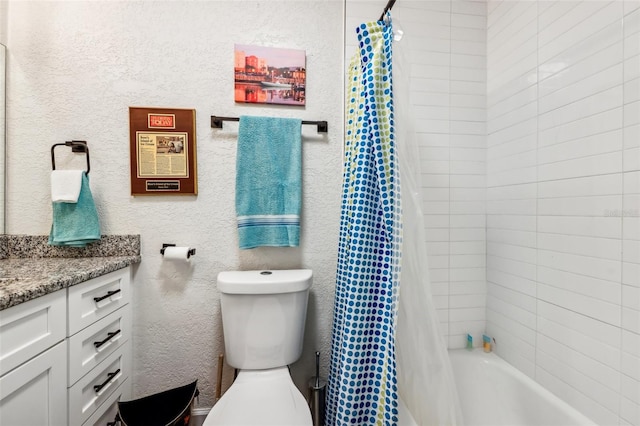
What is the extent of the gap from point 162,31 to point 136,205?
87 cm

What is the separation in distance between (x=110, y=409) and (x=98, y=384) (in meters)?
0.17

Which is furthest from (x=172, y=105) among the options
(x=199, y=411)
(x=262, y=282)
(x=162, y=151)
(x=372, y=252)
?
(x=199, y=411)

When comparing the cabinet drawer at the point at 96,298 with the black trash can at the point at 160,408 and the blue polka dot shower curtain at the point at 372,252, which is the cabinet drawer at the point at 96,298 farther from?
the blue polka dot shower curtain at the point at 372,252

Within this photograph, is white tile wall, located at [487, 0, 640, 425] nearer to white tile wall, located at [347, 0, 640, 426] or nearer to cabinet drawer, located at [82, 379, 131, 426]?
white tile wall, located at [347, 0, 640, 426]

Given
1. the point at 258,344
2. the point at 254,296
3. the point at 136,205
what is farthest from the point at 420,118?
the point at 136,205

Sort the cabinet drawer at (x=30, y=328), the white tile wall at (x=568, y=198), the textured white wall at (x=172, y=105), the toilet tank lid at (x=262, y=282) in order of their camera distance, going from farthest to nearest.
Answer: the textured white wall at (x=172, y=105) < the toilet tank lid at (x=262, y=282) < the white tile wall at (x=568, y=198) < the cabinet drawer at (x=30, y=328)

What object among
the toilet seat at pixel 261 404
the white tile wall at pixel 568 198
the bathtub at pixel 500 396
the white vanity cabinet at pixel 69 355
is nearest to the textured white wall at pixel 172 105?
the white vanity cabinet at pixel 69 355

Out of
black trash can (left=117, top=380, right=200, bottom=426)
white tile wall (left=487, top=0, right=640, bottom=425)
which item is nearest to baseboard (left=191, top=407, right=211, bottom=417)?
black trash can (left=117, top=380, right=200, bottom=426)

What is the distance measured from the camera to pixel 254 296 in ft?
3.97

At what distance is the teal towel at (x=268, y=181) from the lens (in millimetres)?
1349

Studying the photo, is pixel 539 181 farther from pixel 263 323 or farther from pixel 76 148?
pixel 76 148

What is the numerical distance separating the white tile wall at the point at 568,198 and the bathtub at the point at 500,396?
53 mm

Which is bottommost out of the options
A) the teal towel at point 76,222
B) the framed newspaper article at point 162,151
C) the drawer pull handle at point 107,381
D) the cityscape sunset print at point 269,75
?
the drawer pull handle at point 107,381

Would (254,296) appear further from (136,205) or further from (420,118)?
(420,118)
